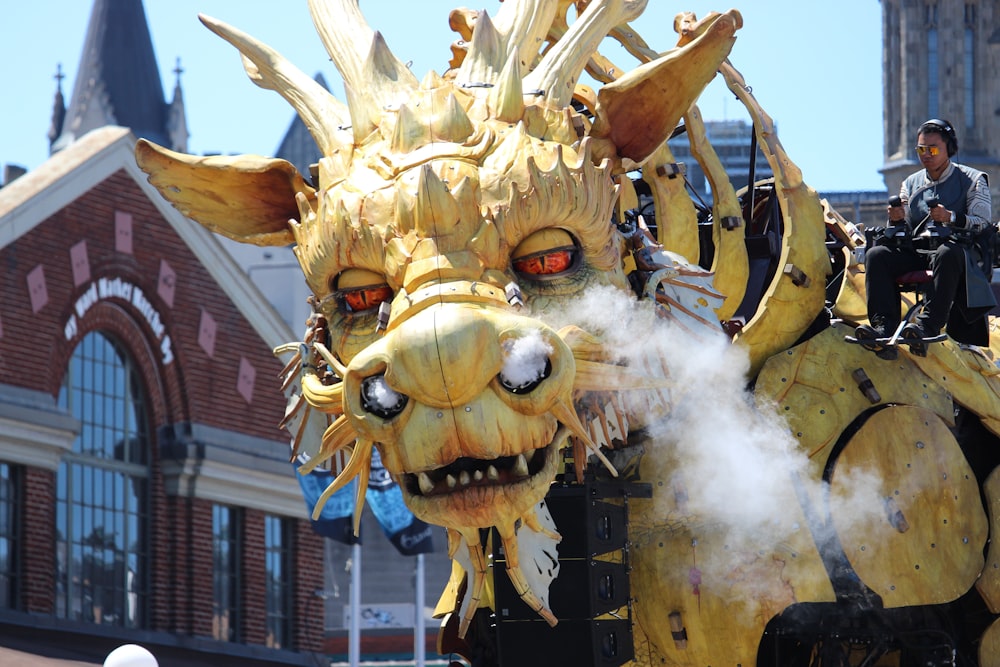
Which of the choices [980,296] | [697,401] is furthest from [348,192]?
[980,296]

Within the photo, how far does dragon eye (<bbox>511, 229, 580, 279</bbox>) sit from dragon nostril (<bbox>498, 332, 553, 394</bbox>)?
1.57 feet

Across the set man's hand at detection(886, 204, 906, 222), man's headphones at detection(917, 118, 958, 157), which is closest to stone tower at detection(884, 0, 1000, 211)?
man's headphones at detection(917, 118, 958, 157)

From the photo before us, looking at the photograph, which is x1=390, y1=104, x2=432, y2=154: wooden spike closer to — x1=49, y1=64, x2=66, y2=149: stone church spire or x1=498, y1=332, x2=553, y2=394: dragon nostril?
x1=498, y1=332, x2=553, y2=394: dragon nostril

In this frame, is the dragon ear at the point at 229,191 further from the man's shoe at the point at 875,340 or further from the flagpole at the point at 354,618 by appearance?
the flagpole at the point at 354,618

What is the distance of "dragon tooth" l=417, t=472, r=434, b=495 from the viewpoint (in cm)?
650

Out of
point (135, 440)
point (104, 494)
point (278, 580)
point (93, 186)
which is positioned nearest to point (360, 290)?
point (104, 494)

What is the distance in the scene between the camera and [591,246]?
272 inches

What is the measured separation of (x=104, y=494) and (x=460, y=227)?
19.8 meters

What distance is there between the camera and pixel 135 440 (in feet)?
86.5

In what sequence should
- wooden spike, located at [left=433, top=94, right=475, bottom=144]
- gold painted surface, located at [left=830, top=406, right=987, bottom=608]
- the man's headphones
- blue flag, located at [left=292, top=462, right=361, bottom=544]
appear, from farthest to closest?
blue flag, located at [left=292, top=462, right=361, bottom=544]
the man's headphones
gold painted surface, located at [left=830, top=406, right=987, bottom=608]
wooden spike, located at [left=433, top=94, right=475, bottom=144]

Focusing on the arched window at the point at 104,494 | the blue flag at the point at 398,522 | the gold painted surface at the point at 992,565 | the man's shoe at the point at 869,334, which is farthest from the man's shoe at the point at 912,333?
the arched window at the point at 104,494

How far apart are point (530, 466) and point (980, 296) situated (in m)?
2.32

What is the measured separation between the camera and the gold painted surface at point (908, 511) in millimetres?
7723

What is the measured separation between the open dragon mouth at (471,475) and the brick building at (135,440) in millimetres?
16467
